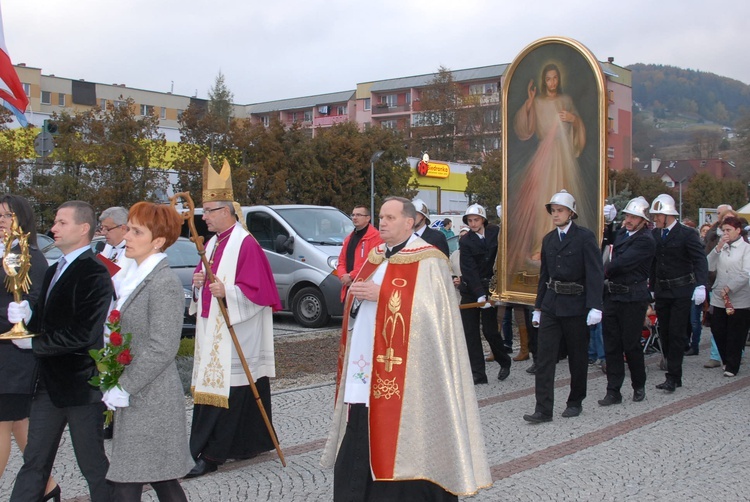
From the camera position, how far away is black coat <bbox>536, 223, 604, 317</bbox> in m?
7.43

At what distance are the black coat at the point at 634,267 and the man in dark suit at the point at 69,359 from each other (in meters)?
5.63

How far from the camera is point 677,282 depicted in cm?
911

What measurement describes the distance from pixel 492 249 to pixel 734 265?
2922 millimetres

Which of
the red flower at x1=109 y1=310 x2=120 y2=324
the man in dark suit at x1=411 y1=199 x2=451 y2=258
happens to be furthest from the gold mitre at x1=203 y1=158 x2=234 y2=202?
the man in dark suit at x1=411 y1=199 x2=451 y2=258

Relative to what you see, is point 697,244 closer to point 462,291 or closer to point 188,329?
point 462,291

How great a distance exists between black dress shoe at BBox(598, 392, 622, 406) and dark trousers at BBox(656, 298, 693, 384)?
1045 mm

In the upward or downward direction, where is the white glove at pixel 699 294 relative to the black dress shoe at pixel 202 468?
upward

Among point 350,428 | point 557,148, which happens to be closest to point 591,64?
point 557,148

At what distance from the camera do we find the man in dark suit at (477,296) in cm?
927

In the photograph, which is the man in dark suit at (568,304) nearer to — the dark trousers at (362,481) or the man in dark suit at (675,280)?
the man in dark suit at (675,280)

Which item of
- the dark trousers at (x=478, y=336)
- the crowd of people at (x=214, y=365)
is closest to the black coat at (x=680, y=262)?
the dark trousers at (x=478, y=336)

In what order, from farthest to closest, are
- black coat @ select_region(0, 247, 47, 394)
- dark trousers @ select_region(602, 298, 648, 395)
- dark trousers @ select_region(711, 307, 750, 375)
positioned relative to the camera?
dark trousers @ select_region(711, 307, 750, 375) → dark trousers @ select_region(602, 298, 648, 395) → black coat @ select_region(0, 247, 47, 394)

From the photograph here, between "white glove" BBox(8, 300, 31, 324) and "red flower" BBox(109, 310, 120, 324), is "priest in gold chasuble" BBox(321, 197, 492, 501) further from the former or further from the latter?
"white glove" BBox(8, 300, 31, 324)

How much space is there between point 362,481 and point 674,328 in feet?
18.4
